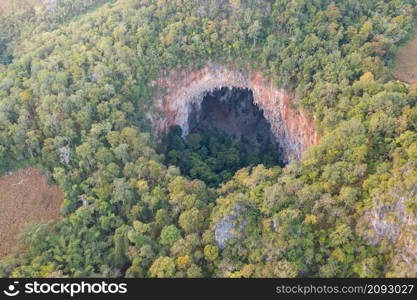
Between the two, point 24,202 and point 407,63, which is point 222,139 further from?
point 24,202

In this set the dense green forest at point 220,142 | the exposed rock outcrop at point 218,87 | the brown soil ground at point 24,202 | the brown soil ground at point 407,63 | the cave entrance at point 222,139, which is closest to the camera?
the dense green forest at point 220,142

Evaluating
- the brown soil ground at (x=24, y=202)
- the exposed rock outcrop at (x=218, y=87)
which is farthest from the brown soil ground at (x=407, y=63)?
the brown soil ground at (x=24, y=202)

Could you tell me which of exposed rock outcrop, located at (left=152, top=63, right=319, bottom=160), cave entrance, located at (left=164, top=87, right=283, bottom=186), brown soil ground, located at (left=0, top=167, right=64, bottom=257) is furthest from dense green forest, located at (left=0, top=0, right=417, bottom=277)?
brown soil ground, located at (left=0, top=167, right=64, bottom=257)

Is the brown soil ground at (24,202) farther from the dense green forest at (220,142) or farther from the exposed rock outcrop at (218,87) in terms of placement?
the exposed rock outcrop at (218,87)

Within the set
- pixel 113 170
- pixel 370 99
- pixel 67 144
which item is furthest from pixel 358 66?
pixel 67 144

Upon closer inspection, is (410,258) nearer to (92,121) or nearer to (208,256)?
(208,256)

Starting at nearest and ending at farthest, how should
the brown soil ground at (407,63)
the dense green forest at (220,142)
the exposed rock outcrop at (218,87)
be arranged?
1. the dense green forest at (220,142)
2. the brown soil ground at (407,63)
3. the exposed rock outcrop at (218,87)

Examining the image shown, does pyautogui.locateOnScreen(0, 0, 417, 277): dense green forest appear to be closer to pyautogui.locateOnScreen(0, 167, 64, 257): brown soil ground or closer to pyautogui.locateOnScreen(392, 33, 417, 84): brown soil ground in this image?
pyautogui.locateOnScreen(392, 33, 417, 84): brown soil ground
